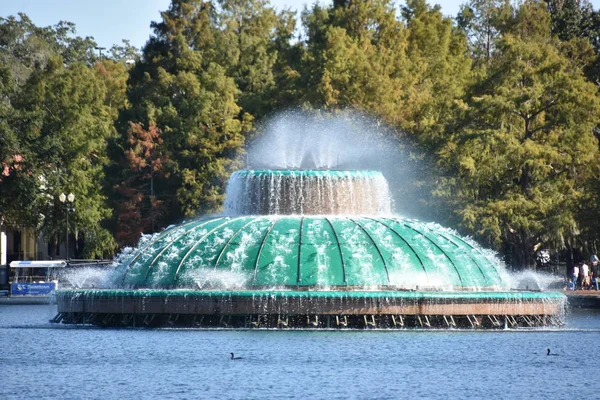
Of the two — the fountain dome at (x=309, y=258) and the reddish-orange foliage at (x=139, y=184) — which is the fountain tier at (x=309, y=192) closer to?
the fountain dome at (x=309, y=258)

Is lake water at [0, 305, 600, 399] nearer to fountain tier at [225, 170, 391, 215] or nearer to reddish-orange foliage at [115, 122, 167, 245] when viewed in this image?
fountain tier at [225, 170, 391, 215]

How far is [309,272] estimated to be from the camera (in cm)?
3609

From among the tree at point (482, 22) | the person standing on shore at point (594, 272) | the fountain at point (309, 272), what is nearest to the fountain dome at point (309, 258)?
the fountain at point (309, 272)

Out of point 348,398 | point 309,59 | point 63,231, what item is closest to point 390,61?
point 309,59

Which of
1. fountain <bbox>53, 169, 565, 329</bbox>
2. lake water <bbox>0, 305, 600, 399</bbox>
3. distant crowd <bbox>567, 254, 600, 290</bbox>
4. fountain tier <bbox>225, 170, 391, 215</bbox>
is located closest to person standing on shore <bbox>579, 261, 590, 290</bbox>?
distant crowd <bbox>567, 254, 600, 290</bbox>

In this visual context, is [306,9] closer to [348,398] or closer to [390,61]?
[390,61]

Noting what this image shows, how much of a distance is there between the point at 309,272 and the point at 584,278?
76.8 feet

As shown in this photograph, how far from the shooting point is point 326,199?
128 ft

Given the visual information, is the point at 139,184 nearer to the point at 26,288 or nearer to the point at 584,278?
the point at 26,288

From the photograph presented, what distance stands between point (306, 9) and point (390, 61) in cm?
2604

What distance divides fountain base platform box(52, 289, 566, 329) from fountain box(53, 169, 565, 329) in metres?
0.02

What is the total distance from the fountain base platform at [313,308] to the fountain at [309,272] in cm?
2

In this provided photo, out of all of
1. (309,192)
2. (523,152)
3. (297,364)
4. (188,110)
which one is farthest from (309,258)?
(188,110)

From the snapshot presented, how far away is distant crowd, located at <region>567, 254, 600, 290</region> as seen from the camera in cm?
5640
